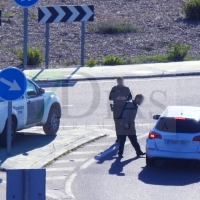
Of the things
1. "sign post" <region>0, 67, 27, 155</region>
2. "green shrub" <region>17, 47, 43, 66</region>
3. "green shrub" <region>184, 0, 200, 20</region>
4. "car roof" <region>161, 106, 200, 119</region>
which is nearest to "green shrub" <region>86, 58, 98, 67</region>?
"green shrub" <region>17, 47, 43, 66</region>

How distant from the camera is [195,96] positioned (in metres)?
→ 22.4

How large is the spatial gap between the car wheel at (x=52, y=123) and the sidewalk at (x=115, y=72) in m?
7.64

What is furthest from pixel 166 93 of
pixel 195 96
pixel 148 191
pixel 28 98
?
pixel 148 191

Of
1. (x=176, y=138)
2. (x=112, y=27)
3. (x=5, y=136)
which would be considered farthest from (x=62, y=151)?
(x=112, y=27)

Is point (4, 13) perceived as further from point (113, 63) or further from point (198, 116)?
point (198, 116)

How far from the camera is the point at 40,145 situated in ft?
53.1

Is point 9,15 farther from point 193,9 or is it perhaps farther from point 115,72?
point 115,72

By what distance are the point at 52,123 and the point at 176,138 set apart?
4.29 m

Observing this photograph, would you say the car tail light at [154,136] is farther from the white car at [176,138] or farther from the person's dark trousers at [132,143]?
the person's dark trousers at [132,143]

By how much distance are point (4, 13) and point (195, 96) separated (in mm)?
16331

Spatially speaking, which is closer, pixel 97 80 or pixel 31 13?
pixel 97 80

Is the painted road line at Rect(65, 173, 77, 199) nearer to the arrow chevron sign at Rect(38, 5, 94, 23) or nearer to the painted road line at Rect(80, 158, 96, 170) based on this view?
the painted road line at Rect(80, 158, 96, 170)

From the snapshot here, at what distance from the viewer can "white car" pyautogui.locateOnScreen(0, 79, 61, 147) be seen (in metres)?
15.4

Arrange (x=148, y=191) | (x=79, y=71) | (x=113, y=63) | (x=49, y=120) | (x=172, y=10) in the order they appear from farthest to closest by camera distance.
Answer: (x=172, y=10), (x=113, y=63), (x=79, y=71), (x=49, y=120), (x=148, y=191)
